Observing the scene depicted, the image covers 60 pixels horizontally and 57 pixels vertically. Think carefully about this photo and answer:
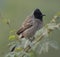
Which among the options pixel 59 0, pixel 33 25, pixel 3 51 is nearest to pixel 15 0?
pixel 59 0

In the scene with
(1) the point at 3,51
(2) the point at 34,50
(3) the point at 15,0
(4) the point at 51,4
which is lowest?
(4) the point at 51,4

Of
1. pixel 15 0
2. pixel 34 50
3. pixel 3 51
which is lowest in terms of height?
pixel 15 0

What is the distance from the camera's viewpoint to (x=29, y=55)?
1.79m

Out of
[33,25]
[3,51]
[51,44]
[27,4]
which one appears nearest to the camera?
[51,44]

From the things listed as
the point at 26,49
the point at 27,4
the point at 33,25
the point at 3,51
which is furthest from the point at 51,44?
the point at 27,4

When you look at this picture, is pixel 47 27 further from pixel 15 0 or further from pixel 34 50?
pixel 15 0

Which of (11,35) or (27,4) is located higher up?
(11,35)

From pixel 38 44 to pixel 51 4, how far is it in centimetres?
365

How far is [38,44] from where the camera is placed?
1.74 metres

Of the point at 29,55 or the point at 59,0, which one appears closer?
the point at 29,55

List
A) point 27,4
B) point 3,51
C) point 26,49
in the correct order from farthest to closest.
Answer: point 27,4 → point 3,51 → point 26,49

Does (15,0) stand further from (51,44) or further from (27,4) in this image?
(51,44)

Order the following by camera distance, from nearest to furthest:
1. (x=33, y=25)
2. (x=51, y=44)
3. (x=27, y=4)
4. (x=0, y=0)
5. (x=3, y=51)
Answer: (x=51, y=44) → (x=3, y=51) → (x=33, y=25) → (x=0, y=0) → (x=27, y=4)

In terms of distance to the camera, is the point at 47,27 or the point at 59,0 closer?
the point at 47,27
